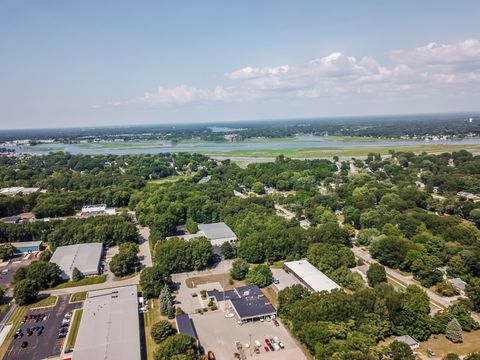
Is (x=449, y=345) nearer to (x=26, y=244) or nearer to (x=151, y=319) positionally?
(x=151, y=319)

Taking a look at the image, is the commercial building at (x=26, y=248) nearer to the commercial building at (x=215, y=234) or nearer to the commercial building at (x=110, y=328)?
the commercial building at (x=215, y=234)

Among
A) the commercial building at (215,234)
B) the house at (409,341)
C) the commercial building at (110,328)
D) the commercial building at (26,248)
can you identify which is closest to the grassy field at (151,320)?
the commercial building at (110,328)

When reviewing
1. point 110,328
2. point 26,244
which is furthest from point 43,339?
point 26,244

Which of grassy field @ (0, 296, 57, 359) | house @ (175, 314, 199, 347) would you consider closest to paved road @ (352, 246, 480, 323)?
house @ (175, 314, 199, 347)

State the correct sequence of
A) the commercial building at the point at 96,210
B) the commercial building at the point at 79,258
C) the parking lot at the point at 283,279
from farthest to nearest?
the commercial building at the point at 96,210
the commercial building at the point at 79,258
the parking lot at the point at 283,279

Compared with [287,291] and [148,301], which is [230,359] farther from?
[148,301]

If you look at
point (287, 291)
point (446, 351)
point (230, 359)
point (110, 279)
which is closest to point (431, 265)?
point (446, 351)
